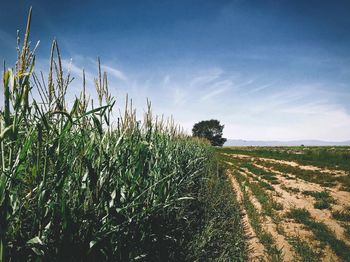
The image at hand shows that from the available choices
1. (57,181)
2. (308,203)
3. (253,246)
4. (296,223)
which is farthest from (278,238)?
(57,181)

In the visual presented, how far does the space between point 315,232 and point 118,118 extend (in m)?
5.11

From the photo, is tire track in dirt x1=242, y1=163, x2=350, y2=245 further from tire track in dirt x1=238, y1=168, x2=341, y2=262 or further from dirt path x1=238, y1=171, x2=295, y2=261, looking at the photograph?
dirt path x1=238, y1=171, x2=295, y2=261

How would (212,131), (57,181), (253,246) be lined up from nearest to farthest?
(57,181)
(253,246)
(212,131)

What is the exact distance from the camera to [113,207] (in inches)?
77.3

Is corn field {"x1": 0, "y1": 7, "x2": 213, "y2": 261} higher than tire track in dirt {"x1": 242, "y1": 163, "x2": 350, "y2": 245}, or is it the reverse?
corn field {"x1": 0, "y1": 7, "x2": 213, "y2": 261}

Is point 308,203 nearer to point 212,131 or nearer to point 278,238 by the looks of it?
point 278,238

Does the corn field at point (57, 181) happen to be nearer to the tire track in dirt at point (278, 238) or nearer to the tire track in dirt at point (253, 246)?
the tire track in dirt at point (253, 246)

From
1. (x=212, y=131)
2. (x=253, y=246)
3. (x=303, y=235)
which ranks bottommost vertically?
(x=303, y=235)

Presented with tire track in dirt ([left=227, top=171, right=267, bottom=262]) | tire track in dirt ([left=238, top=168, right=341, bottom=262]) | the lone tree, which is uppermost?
the lone tree

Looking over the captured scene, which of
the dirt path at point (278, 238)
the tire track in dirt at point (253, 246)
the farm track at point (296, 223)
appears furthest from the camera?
the farm track at point (296, 223)

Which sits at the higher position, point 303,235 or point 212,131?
point 212,131

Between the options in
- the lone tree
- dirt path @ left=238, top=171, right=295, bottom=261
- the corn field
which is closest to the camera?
the corn field

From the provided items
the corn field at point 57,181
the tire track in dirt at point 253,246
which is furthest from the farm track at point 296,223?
the corn field at point 57,181

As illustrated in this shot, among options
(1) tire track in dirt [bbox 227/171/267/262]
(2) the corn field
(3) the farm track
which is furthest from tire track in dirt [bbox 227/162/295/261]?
(2) the corn field
